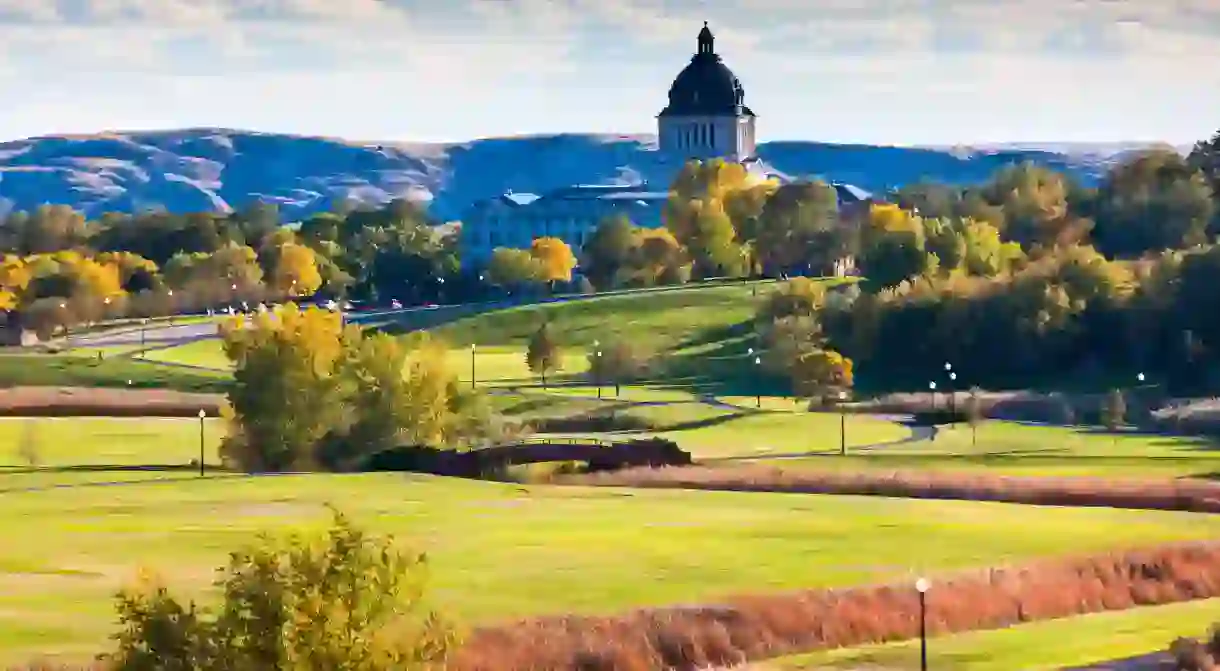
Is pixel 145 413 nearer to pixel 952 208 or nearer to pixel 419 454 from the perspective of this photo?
pixel 419 454

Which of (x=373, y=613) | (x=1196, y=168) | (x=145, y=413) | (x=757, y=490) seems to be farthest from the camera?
(x=1196, y=168)

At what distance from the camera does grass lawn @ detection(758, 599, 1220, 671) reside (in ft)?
158

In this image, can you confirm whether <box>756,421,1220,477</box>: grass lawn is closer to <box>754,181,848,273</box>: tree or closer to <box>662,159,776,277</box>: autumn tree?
<box>754,181,848,273</box>: tree

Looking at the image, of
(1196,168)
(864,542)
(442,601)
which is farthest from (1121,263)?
(442,601)

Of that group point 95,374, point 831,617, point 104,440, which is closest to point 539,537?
point 831,617

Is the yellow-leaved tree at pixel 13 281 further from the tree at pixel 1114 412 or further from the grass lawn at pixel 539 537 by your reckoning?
the grass lawn at pixel 539 537

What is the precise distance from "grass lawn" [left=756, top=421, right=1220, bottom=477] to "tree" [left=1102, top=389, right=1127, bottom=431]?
1.79 m

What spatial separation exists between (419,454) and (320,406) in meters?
6.03

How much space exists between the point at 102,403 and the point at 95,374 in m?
12.5

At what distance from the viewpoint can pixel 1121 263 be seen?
135875 mm

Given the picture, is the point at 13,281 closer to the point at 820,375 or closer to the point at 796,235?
the point at 796,235

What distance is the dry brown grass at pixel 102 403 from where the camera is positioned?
10519cm

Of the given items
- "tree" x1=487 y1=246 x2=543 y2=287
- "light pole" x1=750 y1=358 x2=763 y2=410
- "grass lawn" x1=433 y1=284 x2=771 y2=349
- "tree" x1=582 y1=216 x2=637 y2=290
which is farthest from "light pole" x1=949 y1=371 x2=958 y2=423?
"tree" x1=487 y1=246 x2=543 y2=287

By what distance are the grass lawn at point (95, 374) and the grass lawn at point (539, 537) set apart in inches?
1585
